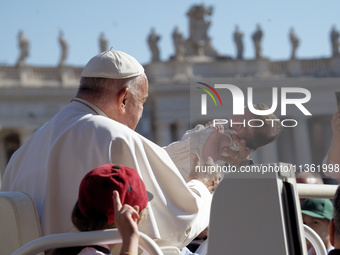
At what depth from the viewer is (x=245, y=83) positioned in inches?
114

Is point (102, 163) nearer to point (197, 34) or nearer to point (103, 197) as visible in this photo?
point (103, 197)

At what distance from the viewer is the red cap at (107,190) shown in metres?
2.52

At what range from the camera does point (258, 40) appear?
138 ft

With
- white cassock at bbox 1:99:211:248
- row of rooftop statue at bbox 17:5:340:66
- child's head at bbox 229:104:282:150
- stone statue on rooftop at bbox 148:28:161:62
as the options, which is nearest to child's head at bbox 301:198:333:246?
white cassock at bbox 1:99:211:248

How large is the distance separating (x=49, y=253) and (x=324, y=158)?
1028 mm

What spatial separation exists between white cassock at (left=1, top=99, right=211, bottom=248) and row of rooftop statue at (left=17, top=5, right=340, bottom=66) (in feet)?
113

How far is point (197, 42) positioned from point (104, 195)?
41.2 meters

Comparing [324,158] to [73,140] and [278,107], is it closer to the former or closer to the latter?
[278,107]

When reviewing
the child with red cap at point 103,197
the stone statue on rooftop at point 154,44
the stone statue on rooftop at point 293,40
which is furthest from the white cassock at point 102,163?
the stone statue on rooftop at point 293,40

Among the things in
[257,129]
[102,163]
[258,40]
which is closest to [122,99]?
[102,163]

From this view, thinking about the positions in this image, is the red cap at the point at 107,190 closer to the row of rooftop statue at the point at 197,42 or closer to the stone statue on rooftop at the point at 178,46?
the row of rooftop statue at the point at 197,42

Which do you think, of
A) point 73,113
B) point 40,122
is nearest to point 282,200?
point 73,113

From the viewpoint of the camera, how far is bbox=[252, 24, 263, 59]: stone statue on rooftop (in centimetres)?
4142

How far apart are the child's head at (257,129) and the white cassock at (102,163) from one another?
414 mm
